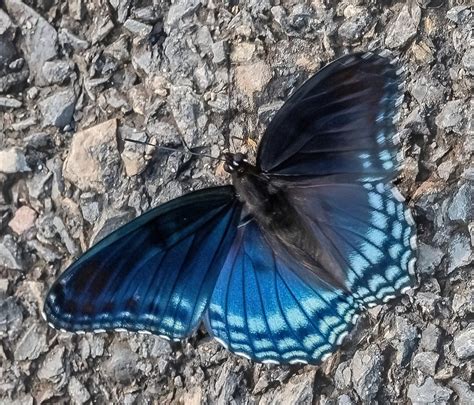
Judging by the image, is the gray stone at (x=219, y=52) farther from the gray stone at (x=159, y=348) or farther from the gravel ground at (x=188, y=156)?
the gray stone at (x=159, y=348)

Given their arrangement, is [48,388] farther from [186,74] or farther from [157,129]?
[186,74]

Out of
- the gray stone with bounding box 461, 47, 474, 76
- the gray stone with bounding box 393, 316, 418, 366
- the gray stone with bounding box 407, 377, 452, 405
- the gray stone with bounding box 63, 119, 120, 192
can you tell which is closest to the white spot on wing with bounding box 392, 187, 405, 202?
the gray stone with bounding box 393, 316, 418, 366

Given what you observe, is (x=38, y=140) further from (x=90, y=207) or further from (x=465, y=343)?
(x=465, y=343)

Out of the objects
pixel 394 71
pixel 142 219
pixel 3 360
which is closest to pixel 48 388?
pixel 3 360

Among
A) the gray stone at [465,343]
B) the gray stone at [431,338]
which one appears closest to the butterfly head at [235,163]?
the gray stone at [431,338]

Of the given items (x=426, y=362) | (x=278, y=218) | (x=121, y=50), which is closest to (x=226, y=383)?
(x=278, y=218)
